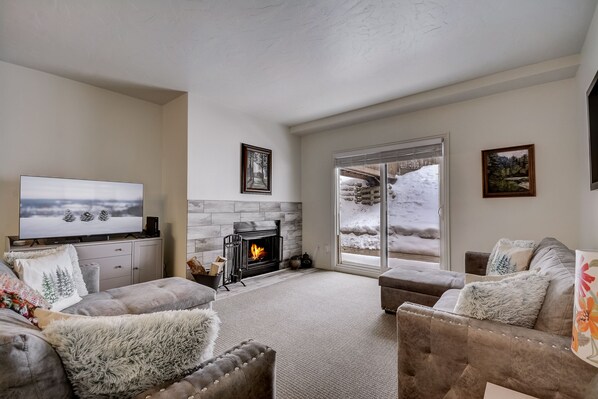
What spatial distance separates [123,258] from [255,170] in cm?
222

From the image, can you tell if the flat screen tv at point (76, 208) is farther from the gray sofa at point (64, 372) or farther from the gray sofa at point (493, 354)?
the gray sofa at point (493, 354)

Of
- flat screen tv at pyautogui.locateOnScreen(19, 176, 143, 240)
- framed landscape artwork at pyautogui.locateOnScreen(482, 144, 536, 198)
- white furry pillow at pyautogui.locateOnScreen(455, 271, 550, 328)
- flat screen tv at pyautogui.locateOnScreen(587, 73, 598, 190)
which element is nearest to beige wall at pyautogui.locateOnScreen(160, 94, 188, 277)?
flat screen tv at pyautogui.locateOnScreen(19, 176, 143, 240)

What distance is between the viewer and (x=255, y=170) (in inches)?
179

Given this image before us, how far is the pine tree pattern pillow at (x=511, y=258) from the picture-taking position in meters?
2.10

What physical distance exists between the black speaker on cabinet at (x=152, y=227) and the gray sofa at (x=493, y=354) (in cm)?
333

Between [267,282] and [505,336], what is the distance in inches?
132

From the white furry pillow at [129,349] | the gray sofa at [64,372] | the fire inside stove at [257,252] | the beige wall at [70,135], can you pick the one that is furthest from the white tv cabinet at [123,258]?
the white furry pillow at [129,349]

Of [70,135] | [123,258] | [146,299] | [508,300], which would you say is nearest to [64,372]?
[146,299]

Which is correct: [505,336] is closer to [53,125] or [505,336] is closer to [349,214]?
[349,214]

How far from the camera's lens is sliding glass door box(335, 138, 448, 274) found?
3918 millimetres

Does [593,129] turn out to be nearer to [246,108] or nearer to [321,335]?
[321,335]

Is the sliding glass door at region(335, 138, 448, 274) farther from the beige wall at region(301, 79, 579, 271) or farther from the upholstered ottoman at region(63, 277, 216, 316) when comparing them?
the upholstered ottoman at region(63, 277, 216, 316)

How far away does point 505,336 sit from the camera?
1.16m

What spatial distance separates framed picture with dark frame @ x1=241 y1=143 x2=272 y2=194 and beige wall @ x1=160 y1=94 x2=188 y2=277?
0.92 meters
